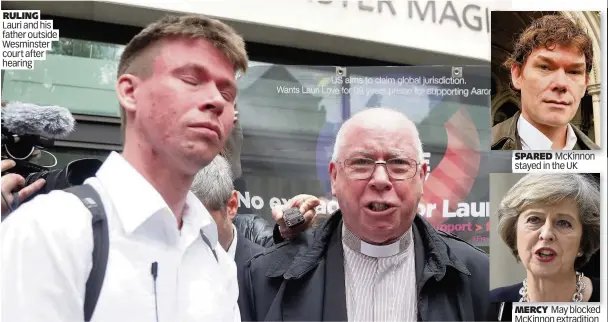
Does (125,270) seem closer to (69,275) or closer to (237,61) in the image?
(69,275)

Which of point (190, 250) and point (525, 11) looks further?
point (525, 11)

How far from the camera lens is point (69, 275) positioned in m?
1.76

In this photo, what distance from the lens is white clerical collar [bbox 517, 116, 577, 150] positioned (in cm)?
309

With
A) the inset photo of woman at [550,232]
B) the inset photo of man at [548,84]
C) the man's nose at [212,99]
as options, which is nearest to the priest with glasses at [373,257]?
the inset photo of woman at [550,232]

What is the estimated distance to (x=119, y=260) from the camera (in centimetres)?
193

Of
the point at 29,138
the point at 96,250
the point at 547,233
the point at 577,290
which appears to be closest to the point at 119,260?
the point at 96,250

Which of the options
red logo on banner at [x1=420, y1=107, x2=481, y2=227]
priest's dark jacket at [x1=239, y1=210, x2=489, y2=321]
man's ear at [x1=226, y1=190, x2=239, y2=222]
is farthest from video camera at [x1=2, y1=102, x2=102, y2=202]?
red logo on banner at [x1=420, y1=107, x2=481, y2=227]

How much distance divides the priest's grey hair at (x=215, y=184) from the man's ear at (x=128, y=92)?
737 mm

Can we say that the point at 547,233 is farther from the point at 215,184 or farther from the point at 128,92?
the point at 128,92

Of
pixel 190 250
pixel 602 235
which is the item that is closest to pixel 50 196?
pixel 190 250

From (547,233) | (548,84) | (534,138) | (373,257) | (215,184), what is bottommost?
(373,257)

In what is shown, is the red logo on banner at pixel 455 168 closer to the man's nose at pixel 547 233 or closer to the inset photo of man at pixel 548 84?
the inset photo of man at pixel 548 84

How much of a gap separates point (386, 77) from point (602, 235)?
109 centimetres

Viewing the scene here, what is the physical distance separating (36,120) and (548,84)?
6.66 ft
